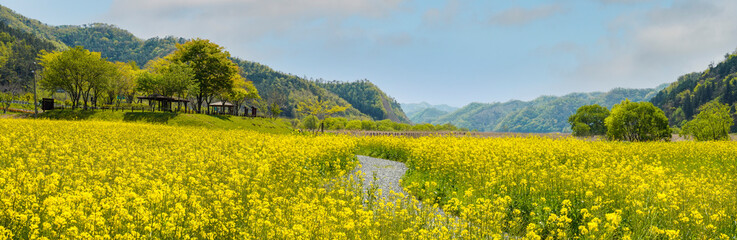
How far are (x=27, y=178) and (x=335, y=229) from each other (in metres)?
6.40

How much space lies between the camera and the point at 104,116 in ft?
134

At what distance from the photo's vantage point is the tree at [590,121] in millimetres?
81188

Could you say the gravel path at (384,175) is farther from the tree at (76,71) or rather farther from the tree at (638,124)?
the tree at (76,71)

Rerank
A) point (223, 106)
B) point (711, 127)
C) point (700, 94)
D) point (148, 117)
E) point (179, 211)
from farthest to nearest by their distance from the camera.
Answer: point (700, 94) < point (223, 106) < point (711, 127) < point (148, 117) < point (179, 211)

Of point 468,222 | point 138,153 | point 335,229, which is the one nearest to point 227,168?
point 138,153

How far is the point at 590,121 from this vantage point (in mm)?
83812

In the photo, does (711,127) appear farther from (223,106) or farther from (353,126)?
(223,106)

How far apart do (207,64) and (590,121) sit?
8425cm

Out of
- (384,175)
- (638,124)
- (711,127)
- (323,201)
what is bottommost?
(384,175)

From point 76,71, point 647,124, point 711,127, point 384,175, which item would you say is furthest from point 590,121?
point 76,71

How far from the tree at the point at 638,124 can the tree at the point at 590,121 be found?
3778 centimetres

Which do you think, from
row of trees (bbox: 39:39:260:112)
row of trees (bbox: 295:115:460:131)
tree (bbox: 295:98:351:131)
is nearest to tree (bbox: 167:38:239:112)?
row of trees (bbox: 39:39:260:112)

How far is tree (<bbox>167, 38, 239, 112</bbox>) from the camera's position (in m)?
51.4

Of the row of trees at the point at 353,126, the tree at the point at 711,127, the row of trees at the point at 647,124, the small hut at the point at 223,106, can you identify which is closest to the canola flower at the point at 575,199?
the row of trees at the point at 647,124
